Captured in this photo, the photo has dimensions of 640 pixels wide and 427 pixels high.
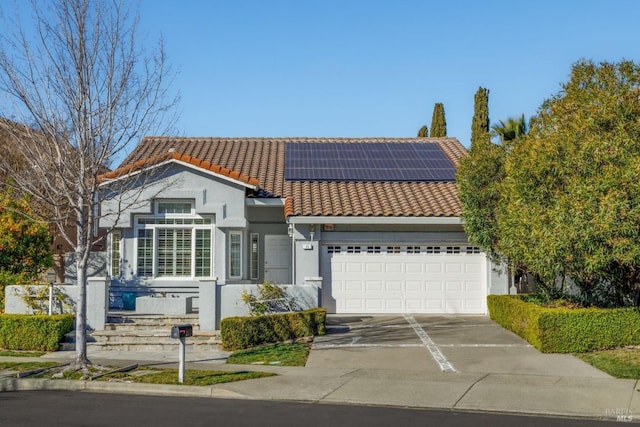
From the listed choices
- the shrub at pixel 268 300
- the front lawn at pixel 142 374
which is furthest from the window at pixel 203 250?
the front lawn at pixel 142 374

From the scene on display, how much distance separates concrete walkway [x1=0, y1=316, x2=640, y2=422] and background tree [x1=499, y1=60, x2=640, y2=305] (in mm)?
2293

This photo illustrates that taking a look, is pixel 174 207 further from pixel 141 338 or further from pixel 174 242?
pixel 141 338

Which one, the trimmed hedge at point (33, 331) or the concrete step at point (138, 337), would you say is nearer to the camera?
the trimmed hedge at point (33, 331)

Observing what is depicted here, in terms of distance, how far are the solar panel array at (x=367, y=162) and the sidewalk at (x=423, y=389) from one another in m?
11.1

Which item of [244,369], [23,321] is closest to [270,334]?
[244,369]

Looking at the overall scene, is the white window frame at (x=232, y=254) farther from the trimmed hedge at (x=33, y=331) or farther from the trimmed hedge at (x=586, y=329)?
the trimmed hedge at (x=586, y=329)

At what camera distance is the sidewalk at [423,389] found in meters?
10.0

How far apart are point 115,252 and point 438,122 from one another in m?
21.0

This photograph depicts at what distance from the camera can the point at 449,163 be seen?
81.4ft

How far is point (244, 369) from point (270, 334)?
2925 millimetres

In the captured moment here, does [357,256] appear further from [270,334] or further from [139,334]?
[139,334]

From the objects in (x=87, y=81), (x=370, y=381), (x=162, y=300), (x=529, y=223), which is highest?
(x=87, y=81)

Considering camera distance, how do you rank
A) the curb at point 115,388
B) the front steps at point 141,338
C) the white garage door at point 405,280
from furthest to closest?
the white garage door at point 405,280, the front steps at point 141,338, the curb at point 115,388

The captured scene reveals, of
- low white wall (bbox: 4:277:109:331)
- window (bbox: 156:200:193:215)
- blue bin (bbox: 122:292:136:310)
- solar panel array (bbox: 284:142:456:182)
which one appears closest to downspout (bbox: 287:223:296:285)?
solar panel array (bbox: 284:142:456:182)
